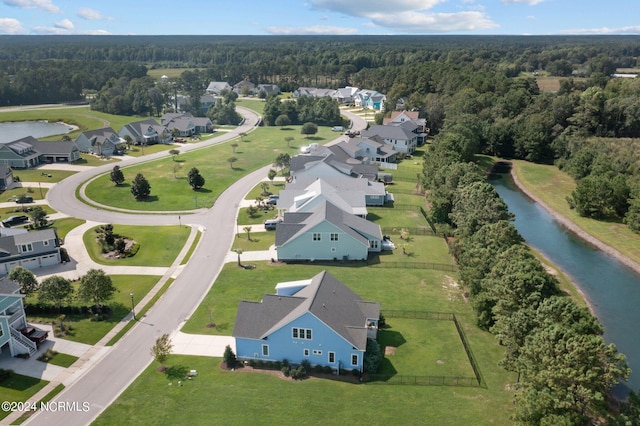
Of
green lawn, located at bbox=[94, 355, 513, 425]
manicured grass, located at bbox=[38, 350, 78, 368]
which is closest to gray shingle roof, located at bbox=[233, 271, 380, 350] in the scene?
green lawn, located at bbox=[94, 355, 513, 425]

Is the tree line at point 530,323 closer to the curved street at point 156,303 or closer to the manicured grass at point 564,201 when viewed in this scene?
the manicured grass at point 564,201

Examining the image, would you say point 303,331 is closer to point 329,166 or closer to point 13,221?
point 329,166

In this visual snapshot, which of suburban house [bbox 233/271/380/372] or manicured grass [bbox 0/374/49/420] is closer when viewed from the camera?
manicured grass [bbox 0/374/49/420]

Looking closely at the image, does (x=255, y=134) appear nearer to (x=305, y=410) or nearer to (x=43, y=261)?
(x=43, y=261)

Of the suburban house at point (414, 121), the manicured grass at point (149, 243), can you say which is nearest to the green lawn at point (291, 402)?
the manicured grass at point (149, 243)

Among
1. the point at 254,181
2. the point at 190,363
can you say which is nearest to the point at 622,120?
the point at 254,181

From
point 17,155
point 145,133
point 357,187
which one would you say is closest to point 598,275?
point 357,187

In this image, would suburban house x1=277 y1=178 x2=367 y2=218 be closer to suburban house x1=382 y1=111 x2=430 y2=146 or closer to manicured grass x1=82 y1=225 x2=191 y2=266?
manicured grass x1=82 y1=225 x2=191 y2=266
